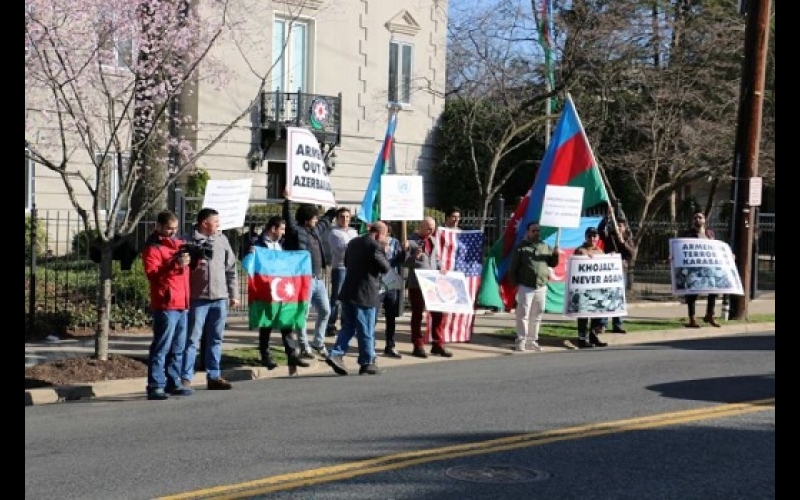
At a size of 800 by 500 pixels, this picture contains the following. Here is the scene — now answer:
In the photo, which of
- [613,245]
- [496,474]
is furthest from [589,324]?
[496,474]

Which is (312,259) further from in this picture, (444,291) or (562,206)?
(562,206)

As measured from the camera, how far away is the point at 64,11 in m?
13.7

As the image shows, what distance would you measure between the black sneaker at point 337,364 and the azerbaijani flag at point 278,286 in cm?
72

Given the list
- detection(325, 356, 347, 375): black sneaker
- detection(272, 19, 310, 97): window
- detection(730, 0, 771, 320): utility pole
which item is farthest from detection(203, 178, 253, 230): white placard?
detection(272, 19, 310, 97): window

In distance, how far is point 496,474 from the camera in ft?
25.4

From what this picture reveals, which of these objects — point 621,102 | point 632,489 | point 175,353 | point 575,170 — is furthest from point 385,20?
point 632,489

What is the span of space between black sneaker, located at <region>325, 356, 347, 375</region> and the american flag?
282 centimetres

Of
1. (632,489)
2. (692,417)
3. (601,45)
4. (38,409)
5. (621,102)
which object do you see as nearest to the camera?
(632,489)

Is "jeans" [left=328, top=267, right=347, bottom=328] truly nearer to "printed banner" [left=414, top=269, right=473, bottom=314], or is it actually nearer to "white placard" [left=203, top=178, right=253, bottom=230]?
"printed banner" [left=414, top=269, right=473, bottom=314]

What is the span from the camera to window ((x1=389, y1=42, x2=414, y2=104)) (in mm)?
30859

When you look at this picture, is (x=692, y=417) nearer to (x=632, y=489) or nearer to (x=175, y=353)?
(x=632, y=489)

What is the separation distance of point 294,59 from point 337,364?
650 inches

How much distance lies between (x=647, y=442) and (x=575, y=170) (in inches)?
343

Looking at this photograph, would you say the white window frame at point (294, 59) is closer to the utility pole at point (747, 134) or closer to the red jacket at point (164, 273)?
the utility pole at point (747, 134)
